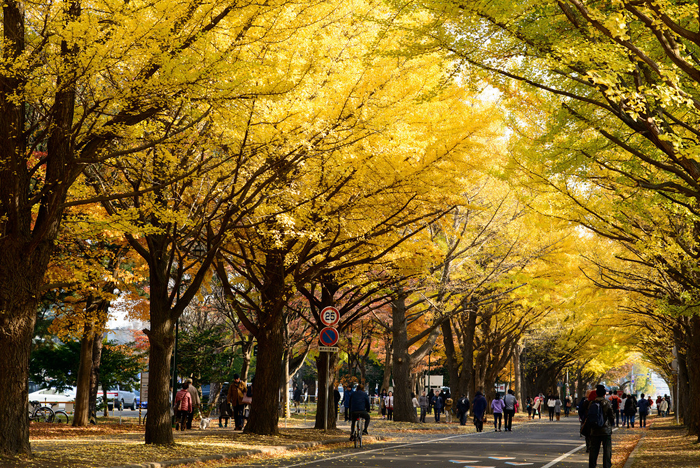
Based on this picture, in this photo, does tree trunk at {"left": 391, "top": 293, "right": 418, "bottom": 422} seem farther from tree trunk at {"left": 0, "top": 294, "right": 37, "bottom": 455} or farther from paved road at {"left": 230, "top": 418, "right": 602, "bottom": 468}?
tree trunk at {"left": 0, "top": 294, "right": 37, "bottom": 455}

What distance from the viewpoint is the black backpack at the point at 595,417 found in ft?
38.6

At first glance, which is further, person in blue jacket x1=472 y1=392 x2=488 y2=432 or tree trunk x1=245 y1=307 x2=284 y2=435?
person in blue jacket x1=472 y1=392 x2=488 y2=432

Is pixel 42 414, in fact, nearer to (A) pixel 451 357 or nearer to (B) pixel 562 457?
(B) pixel 562 457

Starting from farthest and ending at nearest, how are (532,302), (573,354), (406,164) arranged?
(573,354)
(532,302)
(406,164)

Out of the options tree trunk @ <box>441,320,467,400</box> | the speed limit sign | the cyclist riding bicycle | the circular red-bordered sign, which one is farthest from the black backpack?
tree trunk @ <box>441,320,467,400</box>

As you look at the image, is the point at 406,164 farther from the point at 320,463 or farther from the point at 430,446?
the point at 430,446

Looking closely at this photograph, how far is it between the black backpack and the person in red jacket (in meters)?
12.1

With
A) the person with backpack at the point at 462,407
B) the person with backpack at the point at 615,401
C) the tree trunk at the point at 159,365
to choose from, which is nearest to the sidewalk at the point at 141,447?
the tree trunk at the point at 159,365

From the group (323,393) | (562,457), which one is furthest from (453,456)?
(323,393)

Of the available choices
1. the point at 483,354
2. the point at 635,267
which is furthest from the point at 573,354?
the point at 635,267

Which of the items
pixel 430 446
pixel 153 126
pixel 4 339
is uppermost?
pixel 153 126

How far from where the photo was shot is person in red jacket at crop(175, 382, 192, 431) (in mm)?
20516

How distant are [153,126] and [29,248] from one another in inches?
102

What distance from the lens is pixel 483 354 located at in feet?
110
